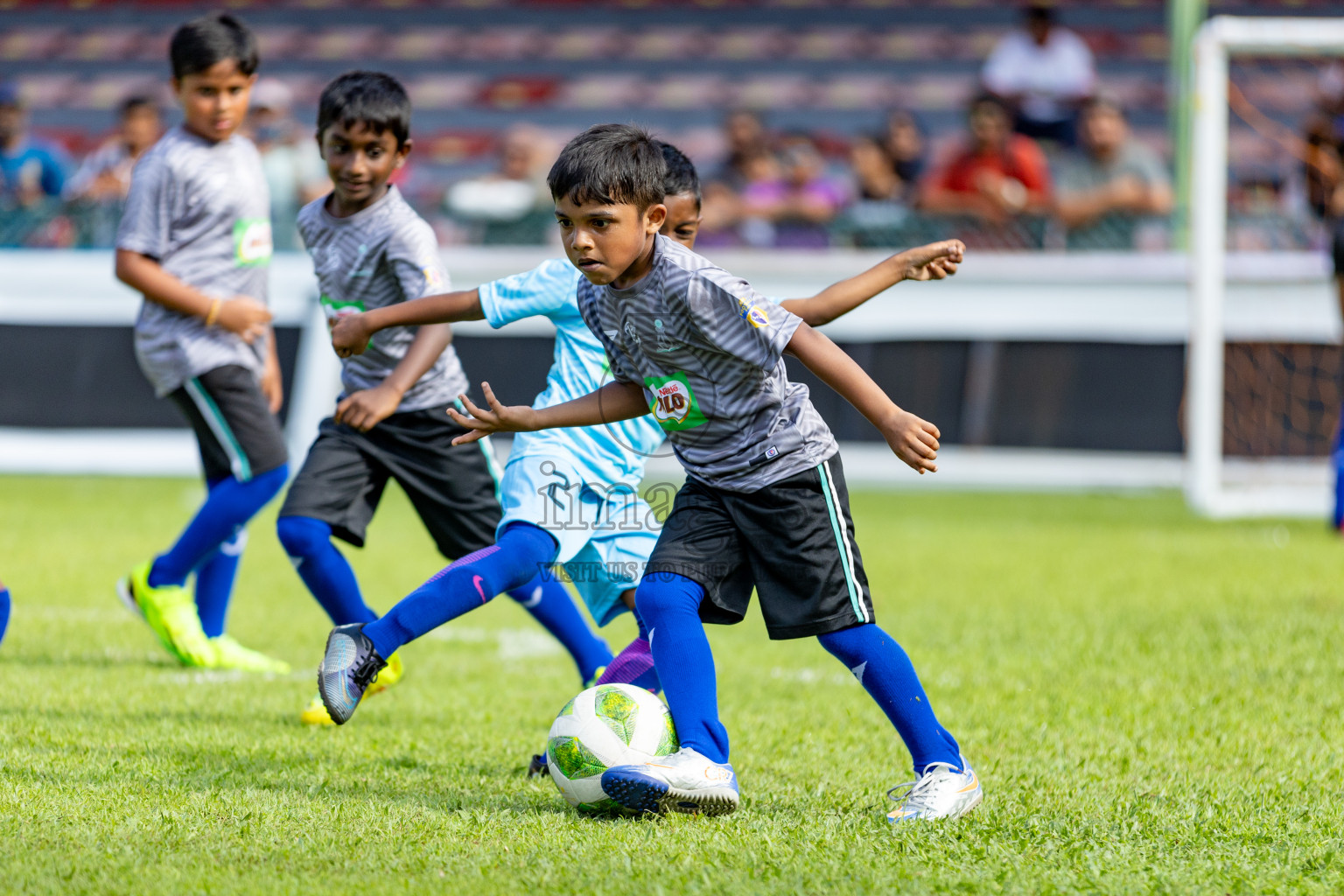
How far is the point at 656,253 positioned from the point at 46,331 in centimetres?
847

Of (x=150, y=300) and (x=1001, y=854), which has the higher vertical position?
(x=150, y=300)

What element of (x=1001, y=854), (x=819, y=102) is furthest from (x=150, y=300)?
(x=819, y=102)

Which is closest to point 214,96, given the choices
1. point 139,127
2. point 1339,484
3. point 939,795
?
point 939,795

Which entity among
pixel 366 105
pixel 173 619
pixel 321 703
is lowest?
pixel 173 619

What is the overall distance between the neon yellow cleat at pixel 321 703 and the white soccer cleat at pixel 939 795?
4.65 feet

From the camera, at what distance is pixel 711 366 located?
10.0 ft

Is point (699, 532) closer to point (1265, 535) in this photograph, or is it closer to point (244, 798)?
point (244, 798)

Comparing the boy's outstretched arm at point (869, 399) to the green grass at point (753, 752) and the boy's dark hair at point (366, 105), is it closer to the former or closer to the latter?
the green grass at point (753, 752)

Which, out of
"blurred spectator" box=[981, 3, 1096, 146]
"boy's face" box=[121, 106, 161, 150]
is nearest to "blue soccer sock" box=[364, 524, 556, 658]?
"boy's face" box=[121, 106, 161, 150]

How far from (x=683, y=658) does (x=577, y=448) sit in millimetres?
837

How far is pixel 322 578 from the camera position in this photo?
414 cm

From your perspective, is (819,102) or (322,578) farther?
(819,102)

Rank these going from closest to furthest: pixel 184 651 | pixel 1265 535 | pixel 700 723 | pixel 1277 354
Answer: pixel 700 723
pixel 184 651
pixel 1265 535
pixel 1277 354

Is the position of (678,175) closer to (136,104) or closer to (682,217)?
(682,217)
